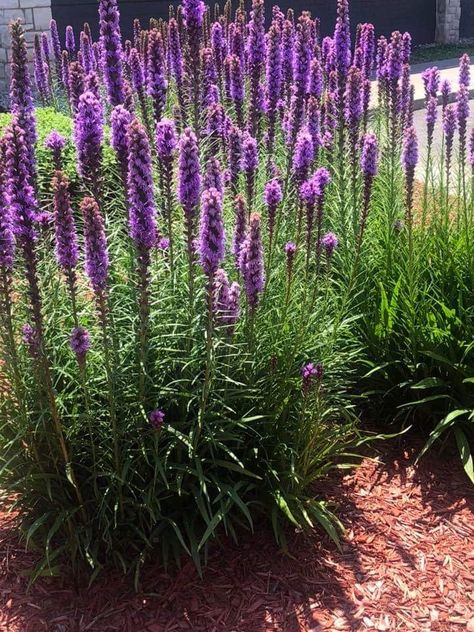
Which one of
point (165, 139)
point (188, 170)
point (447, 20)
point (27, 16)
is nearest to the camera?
point (188, 170)

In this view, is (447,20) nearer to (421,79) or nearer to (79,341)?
(421,79)

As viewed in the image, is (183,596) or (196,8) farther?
(196,8)

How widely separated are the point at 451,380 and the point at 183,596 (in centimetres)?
209

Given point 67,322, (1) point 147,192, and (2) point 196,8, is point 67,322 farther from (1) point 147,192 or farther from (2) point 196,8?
(2) point 196,8

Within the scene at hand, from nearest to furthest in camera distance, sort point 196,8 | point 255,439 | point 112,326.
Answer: point 112,326, point 255,439, point 196,8

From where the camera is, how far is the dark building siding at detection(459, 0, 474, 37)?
24.8 metres

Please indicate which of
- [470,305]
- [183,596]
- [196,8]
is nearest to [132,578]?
[183,596]

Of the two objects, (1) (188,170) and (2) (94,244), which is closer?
(2) (94,244)

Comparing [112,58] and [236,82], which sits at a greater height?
[112,58]

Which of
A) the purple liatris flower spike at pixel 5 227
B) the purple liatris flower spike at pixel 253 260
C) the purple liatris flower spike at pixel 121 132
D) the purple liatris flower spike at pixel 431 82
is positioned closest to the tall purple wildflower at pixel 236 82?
the purple liatris flower spike at pixel 431 82

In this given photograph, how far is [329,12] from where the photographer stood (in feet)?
A: 67.8

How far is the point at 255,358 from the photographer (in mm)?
3943

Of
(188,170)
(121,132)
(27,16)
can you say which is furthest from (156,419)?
(27,16)

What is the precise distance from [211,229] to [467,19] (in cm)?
2515
